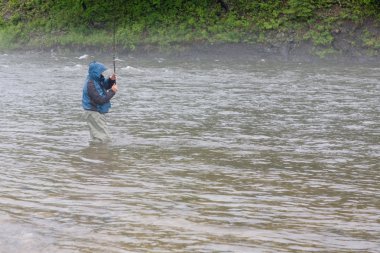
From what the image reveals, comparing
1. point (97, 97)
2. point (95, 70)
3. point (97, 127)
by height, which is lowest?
point (97, 127)

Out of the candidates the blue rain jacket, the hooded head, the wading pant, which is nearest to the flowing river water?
the wading pant

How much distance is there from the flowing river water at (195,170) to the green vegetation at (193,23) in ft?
27.1

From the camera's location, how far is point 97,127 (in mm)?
11969

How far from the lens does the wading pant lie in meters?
11.9

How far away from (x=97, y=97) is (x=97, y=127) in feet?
1.84

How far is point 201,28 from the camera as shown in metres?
30.0

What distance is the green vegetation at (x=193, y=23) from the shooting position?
28047 millimetres

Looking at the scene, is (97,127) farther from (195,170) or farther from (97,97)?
(195,170)

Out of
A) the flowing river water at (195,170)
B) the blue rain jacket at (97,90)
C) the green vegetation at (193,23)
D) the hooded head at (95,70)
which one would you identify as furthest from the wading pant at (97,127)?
the green vegetation at (193,23)

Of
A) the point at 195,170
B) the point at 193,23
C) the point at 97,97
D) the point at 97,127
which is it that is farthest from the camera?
the point at 193,23

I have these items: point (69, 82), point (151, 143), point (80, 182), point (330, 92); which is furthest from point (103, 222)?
point (69, 82)

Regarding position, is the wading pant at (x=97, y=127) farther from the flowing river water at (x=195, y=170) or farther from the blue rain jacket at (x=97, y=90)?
the flowing river water at (x=195, y=170)

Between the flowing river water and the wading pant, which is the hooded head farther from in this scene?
the flowing river water

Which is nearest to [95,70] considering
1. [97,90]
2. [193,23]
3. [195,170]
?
[97,90]
